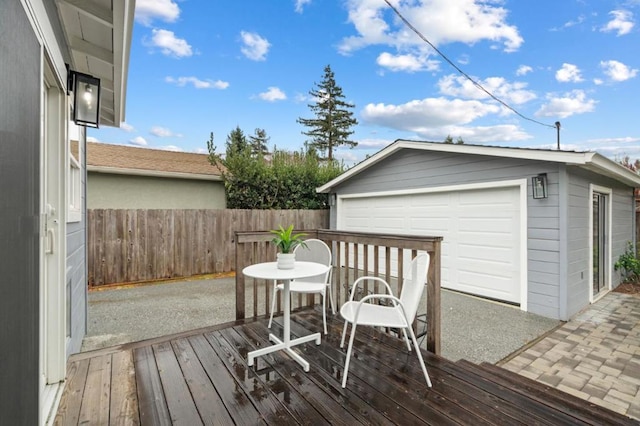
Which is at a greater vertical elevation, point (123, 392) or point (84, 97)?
point (84, 97)

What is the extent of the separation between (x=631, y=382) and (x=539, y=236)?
2.37 meters

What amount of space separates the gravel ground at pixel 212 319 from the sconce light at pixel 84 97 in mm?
2498

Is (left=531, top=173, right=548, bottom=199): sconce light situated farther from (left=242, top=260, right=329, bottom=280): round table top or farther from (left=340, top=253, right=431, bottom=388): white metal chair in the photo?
(left=242, top=260, right=329, bottom=280): round table top

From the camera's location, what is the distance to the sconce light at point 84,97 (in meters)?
2.48

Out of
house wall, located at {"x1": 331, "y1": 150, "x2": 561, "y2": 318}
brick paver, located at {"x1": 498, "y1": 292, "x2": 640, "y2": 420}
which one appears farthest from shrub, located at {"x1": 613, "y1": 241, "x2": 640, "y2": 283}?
house wall, located at {"x1": 331, "y1": 150, "x2": 561, "y2": 318}

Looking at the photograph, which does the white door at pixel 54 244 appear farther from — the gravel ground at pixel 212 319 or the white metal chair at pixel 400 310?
the white metal chair at pixel 400 310

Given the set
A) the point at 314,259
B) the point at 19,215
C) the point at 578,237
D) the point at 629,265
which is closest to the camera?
the point at 19,215

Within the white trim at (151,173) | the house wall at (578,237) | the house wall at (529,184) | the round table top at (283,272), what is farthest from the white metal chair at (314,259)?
the white trim at (151,173)

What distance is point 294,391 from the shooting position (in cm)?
207

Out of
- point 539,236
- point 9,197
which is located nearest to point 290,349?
point 9,197

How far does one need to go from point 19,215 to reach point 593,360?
4701mm

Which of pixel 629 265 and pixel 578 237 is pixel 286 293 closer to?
pixel 578 237

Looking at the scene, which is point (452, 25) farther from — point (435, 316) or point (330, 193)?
point (435, 316)

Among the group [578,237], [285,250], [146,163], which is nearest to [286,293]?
[285,250]
